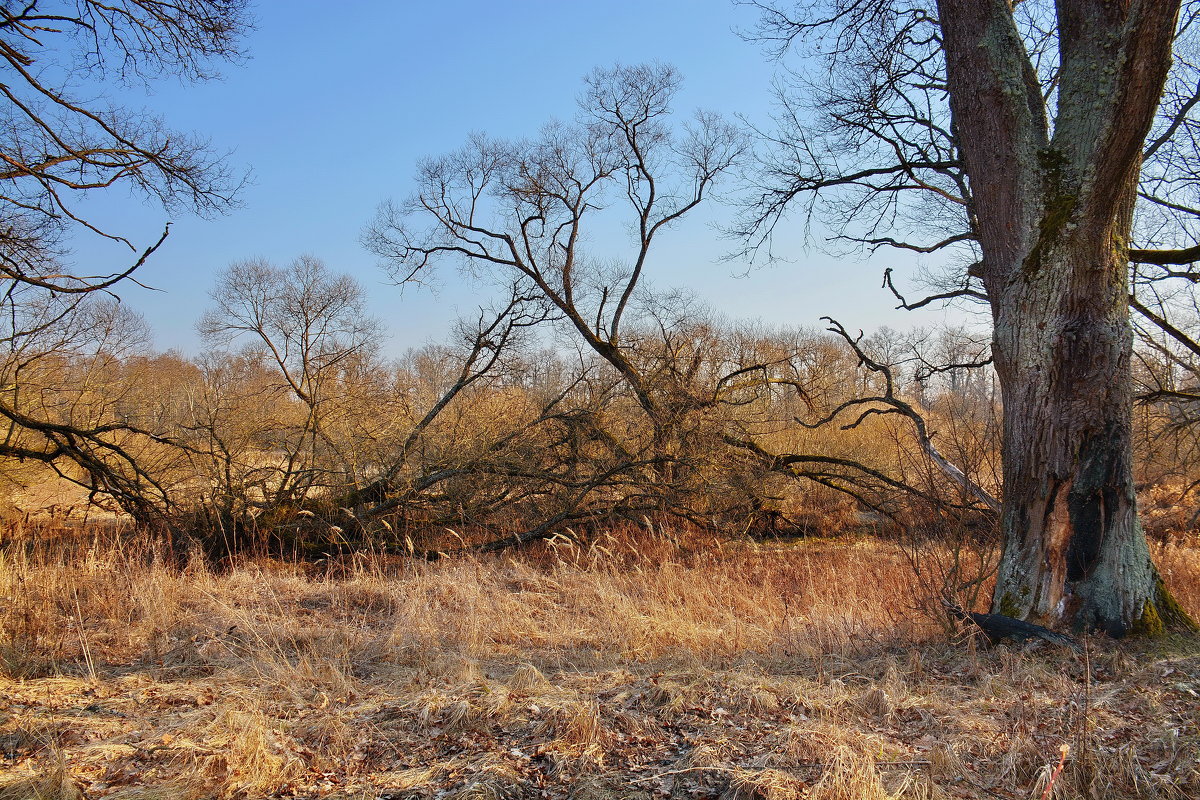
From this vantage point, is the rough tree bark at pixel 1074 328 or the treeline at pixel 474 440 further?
the treeline at pixel 474 440

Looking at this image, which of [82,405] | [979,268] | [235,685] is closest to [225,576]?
[82,405]

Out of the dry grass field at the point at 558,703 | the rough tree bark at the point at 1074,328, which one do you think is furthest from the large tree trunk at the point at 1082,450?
the dry grass field at the point at 558,703

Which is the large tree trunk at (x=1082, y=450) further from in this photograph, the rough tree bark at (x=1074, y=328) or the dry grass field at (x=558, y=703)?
the dry grass field at (x=558, y=703)

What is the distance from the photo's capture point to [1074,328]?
5.21 m

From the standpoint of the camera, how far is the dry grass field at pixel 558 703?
3.18 metres

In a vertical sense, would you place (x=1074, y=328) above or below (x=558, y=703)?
above

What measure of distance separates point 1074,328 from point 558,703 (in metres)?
4.62

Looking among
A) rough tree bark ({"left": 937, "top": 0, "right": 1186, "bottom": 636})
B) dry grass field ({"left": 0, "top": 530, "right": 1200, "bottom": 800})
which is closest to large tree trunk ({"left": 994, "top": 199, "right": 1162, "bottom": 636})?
rough tree bark ({"left": 937, "top": 0, "right": 1186, "bottom": 636})

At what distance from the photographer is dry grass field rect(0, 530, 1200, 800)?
10.4 ft

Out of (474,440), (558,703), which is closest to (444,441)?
(474,440)

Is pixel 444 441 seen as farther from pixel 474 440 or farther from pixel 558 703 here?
pixel 558 703

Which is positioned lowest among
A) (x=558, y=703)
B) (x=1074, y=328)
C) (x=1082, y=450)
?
(x=558, y=703)

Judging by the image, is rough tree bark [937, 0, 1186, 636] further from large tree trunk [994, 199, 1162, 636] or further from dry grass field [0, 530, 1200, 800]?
dry grass field [0, 530, 1200, 800]

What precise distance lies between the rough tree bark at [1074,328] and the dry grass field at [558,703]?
1.74 feet
